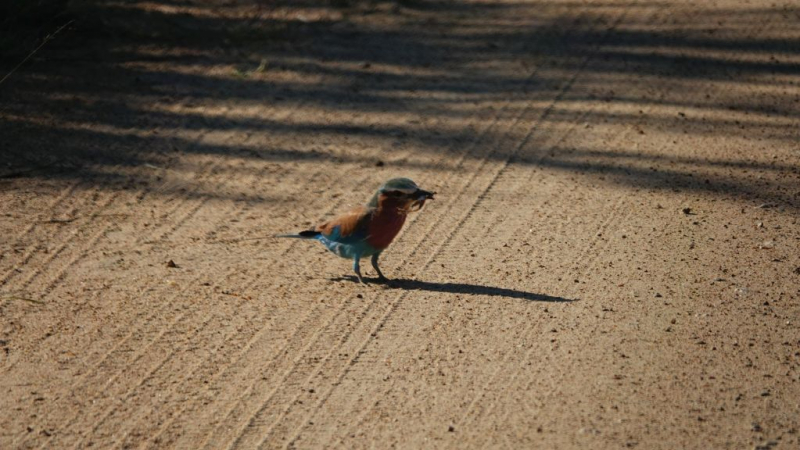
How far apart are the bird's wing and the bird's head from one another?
0.10 m

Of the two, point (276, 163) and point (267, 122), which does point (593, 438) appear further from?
point (267, 122)

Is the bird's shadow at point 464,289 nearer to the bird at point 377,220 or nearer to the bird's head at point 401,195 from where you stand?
the bird at point 377,220

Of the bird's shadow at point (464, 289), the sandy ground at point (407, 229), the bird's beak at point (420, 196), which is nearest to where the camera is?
the sandy ground at point (407, 229)

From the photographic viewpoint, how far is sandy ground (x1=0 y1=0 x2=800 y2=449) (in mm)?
4734

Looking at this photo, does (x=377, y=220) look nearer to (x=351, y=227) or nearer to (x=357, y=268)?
(x=351, y=227)

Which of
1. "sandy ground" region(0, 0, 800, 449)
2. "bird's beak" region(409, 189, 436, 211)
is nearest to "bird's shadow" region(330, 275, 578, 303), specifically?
"sandy ground" region(0, 0, 800, 449)

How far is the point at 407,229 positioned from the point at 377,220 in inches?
39.8

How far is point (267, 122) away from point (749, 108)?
3.70 m

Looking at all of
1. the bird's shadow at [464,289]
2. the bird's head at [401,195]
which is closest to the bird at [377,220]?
the bird's head at [401,195]

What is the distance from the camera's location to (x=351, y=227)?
566 cm

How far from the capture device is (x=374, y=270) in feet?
20.1

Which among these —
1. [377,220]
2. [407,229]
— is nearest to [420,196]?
[377,220]

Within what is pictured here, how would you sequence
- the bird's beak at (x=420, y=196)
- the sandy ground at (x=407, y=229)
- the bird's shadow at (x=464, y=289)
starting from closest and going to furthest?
the sandy ground at (x=407, y=229) → the bird's beak at (x=420, y=196) → the bird's shadow at (x=464, y=289)

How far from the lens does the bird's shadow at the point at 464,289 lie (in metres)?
5.73
